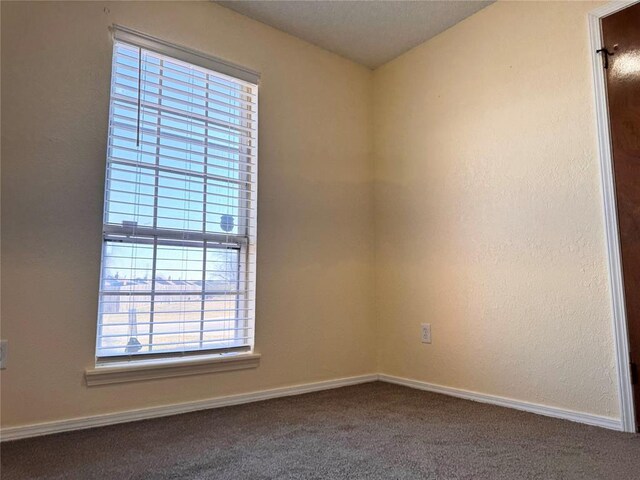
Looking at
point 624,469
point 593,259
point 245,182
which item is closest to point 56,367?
point 245,182

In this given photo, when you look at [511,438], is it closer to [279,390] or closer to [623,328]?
[623,328]

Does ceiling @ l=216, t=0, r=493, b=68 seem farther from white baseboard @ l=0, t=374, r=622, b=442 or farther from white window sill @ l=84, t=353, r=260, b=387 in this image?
white baseboard @ l=0, t=374, r=622, b=442

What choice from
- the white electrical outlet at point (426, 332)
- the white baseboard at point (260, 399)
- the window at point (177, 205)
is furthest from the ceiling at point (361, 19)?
the white baseboard at point (260, 399)

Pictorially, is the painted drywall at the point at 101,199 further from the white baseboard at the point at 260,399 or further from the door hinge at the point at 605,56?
the door hinge at the point at 605,56

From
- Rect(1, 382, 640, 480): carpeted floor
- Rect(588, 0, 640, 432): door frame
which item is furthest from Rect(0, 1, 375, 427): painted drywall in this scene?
Rect(588, 0, 640, 432): door frame

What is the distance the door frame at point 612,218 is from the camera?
6.24 feet

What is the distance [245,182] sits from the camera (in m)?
2.54

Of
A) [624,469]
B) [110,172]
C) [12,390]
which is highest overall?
[110,172]

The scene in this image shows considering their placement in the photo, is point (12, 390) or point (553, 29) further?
point (553, 29)

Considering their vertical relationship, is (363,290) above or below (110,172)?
below

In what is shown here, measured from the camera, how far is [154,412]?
2.11 meters

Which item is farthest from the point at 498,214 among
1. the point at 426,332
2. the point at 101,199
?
the point at 101,199

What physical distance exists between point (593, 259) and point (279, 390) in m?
1.75

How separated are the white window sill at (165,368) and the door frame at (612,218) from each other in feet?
5.73
